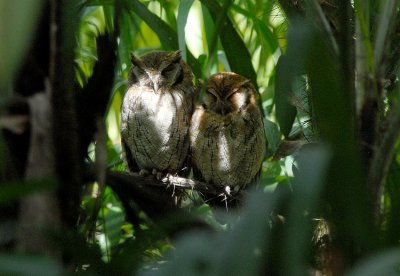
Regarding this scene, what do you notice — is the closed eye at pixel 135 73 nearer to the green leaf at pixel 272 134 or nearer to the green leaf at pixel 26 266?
the green leaf at pixel 272 134

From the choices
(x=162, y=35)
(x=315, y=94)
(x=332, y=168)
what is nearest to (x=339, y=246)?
(x=332, y=168)

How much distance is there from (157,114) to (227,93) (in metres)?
0.35

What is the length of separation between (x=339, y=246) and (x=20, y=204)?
49cm

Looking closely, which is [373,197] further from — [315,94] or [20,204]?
[20,204]

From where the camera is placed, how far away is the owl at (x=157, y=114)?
3.31 metres

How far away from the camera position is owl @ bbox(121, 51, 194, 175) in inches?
130

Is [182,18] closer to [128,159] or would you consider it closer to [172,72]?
[172,72]

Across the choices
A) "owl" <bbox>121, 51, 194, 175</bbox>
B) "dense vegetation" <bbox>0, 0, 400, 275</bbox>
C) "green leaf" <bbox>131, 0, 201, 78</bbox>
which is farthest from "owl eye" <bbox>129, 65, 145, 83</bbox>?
"dense vegetation" <bbox>0, 0, 400, 275</bbox>

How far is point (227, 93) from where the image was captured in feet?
11.1

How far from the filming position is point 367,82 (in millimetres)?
1214

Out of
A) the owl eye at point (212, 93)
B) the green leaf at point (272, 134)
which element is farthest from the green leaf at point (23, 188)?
the owl eye at point (212, 93)

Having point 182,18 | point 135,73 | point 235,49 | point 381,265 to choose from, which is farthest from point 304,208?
point 135,73

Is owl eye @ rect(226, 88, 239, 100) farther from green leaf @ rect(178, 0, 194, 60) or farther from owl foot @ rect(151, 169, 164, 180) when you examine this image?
green leaf @ rect(178, 0, 194, 60)

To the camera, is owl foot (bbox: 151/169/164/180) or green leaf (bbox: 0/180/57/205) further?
owl foot (bbox: 151/169/164/180)
